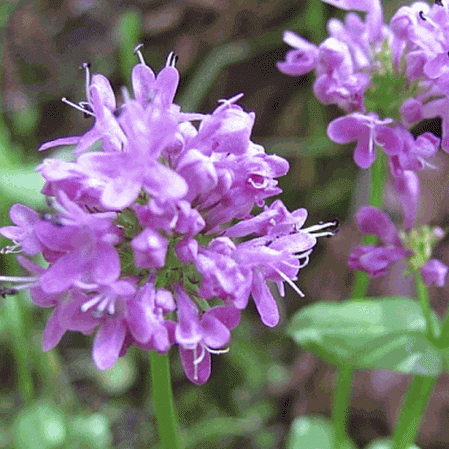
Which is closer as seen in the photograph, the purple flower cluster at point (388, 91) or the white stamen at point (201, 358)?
the white stamen at point (201, 358)

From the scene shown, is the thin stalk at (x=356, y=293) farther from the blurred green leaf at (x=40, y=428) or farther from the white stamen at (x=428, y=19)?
the blurred green leaf at (x=40, y=428)

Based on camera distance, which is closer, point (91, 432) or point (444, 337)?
point (444, 337)

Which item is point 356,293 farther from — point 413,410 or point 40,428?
point 40,428

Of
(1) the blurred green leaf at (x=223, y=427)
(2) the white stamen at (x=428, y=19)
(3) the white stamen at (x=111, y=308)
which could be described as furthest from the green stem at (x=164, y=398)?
(1) the blurred green leaf at (x=223, y=427)

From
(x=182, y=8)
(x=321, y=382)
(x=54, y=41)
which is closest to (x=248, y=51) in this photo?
(x=182, y=8)

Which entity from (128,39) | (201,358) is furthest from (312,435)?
(128,39)
